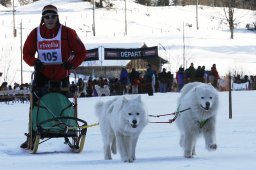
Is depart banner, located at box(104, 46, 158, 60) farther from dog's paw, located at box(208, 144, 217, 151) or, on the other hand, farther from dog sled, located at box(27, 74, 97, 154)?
dog's paw, located at box(208, 144, 217, 151)

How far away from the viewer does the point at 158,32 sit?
6888cm

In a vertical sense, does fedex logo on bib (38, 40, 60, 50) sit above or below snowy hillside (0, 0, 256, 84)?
below

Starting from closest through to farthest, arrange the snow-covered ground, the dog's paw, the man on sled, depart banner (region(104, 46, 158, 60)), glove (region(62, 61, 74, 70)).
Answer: the snow-covered ground < the dog's paw < glove (region(62, 61, 74, 70)) < the man on sled < depart banner (region(104, 46, 158, 60))

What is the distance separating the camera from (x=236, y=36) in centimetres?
6775

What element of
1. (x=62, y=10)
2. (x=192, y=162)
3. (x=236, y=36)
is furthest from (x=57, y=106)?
(x=62, y=10)

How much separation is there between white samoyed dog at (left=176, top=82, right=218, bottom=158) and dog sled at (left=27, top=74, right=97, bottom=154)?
1316 millimetres

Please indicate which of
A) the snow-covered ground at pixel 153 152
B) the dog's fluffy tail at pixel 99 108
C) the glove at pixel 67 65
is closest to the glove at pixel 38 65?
the glove at pixel 67 65

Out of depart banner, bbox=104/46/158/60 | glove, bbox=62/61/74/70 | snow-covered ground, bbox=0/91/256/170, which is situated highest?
depart banner, bbox=104/46/158/60

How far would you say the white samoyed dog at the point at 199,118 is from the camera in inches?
286

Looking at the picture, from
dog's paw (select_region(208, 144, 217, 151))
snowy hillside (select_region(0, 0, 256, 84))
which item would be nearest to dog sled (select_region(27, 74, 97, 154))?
dog's paw (select_region(208, 144, 217, 151))

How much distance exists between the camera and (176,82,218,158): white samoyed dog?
7258mm

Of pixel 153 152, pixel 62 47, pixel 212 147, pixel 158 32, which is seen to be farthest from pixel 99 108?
pixel 158 32

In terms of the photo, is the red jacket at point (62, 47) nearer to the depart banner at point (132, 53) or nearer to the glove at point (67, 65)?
the glove at point (67, 65)

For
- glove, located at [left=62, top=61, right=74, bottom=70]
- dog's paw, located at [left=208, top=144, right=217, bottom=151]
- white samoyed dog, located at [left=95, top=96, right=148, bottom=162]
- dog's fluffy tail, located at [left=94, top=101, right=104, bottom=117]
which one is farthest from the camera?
glove, located at [left=62, top=61, right=74, bottom=70]
